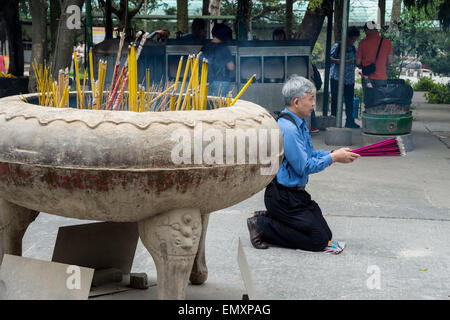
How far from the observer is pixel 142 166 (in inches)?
88.6

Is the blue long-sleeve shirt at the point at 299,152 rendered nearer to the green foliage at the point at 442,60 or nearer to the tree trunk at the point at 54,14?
the tree trunk at the point at 54,14

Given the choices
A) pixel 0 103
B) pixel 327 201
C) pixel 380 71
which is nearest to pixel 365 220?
pixel 327 201

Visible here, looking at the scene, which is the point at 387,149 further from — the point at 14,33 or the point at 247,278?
the point at 14,33

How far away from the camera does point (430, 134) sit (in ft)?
32.9

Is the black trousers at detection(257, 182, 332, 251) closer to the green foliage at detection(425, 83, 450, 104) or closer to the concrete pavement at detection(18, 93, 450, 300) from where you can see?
the concrete pavement at detection(18, 93, 450, 300)

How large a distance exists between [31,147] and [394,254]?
2600 millimetres

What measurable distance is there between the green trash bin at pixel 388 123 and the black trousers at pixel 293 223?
205 inches

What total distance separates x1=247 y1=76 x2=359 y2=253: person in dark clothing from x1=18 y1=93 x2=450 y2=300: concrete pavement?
0.10 metres

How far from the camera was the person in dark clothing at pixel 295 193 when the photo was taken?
388cm

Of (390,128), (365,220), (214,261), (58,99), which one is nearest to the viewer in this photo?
(58,99)

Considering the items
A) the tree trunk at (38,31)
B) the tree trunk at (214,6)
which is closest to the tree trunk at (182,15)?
the tree trunk at (38,31)

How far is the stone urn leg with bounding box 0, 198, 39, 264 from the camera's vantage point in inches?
109

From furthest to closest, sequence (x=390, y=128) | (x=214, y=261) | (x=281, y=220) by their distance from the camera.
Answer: (x=390, y=128), (x=281, y=220), (x=214, y=261)

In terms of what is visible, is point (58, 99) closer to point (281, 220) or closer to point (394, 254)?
point (281, 220)
